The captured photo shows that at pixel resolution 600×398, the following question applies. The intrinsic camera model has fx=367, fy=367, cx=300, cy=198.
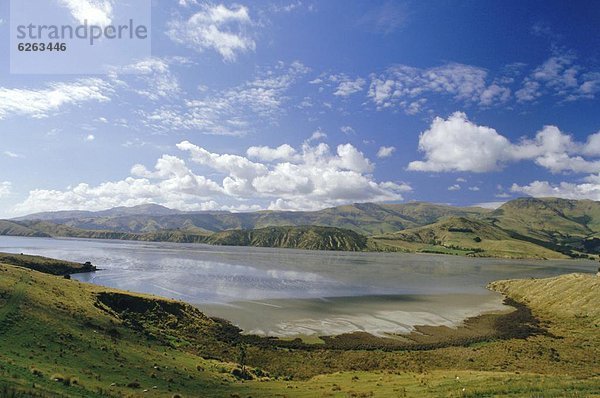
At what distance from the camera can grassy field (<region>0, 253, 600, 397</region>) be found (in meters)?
26.5

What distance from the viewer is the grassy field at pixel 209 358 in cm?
2648

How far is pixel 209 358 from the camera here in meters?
46.3

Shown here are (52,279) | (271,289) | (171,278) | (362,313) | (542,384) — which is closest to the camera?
(542,384)

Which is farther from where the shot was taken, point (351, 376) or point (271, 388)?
point (351, 376)

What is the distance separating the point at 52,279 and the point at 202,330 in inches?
1001

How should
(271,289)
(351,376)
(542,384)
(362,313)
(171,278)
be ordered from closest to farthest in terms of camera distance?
(542,384) → (351,376) → (362,313) → (271,289) → (171,278)

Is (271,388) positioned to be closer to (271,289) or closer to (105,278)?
(271,289)

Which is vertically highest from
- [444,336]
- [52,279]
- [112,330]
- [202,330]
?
[52,279]

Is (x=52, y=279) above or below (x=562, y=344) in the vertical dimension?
above

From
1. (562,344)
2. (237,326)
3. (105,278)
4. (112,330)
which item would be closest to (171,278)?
(105,278)

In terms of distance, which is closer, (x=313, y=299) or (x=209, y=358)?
(x=209, y=358)

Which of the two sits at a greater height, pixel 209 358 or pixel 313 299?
pixel 209 358

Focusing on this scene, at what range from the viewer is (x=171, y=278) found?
412 feet

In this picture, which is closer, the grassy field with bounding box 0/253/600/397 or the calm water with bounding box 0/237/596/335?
the grassy field with bounding box 0/253/600/397
